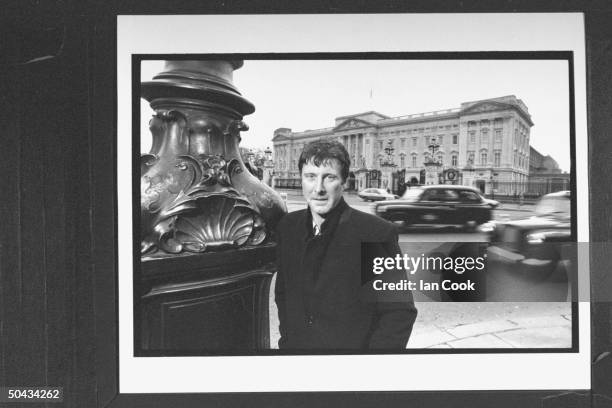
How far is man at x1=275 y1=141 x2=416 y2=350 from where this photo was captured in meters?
3.23

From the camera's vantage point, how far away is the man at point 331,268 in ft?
Answer: 10.6

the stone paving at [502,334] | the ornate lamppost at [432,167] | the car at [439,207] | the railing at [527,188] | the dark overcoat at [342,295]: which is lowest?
the stone paving at [502,334]

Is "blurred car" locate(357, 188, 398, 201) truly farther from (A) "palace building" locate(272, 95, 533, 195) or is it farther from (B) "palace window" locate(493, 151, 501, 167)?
(B) "palace window" locate(493, 151, 501, 167)


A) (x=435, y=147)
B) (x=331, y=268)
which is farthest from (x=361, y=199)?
(x=435, y=147)

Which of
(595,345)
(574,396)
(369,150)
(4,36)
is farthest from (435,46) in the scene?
(4,36)

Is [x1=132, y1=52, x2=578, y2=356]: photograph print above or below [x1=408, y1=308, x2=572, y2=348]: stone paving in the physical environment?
above

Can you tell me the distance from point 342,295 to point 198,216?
1232mm

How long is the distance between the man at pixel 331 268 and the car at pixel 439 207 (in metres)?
0.12

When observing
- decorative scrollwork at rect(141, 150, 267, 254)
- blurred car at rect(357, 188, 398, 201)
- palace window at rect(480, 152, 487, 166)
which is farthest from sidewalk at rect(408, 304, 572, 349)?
decorative scrollwork at rect(141, 150, 267, 254)

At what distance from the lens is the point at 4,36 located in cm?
314

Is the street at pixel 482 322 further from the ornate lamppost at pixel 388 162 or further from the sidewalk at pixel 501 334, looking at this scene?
the ornate lamppost at pixel 388 162

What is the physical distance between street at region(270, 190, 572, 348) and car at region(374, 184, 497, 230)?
0.09m

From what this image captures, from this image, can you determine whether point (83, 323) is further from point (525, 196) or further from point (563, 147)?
point (563, 147)

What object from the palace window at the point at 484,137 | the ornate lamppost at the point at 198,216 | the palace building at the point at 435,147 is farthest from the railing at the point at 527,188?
the ornate lamppost at the point at 198,216
